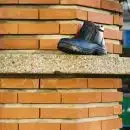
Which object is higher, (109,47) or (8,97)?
(109,47)

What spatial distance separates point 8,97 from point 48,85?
0.28 metres

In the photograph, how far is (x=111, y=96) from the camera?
3.14 m

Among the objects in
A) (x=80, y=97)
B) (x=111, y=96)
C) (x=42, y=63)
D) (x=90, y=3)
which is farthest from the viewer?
(x=111, y=96)

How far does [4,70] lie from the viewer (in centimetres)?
282

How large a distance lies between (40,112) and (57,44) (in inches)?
18.7

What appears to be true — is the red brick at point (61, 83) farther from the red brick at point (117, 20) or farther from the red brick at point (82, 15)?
the red brick at point (117, 20)

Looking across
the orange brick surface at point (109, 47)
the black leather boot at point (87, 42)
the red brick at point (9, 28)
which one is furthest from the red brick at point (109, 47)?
the red brick at point (9, 28)

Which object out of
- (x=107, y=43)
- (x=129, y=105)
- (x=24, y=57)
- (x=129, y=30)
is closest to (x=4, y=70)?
(x=24, y=57)

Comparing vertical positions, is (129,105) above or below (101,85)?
below

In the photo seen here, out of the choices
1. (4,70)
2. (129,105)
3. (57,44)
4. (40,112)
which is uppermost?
(57,44)

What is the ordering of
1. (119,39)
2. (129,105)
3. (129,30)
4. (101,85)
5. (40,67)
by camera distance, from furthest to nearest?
(129,30) → (129,105) → (119,39) → (101,85) → (40,67)

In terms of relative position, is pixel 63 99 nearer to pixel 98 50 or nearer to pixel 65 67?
pixel 65 67

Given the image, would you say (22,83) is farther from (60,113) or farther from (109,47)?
(109,47)

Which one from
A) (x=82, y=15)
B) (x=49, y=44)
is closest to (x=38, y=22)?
(x=49, y=44)
